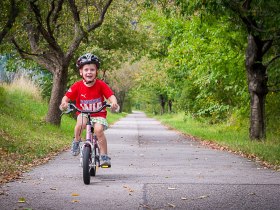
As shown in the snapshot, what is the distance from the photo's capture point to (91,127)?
8594 mm

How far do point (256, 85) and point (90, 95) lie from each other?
1067cm

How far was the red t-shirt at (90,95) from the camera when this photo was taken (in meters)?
8.71

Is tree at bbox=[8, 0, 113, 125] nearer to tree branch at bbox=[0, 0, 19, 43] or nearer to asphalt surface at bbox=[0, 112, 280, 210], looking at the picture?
tree branch at bbox=[0, 0, 19, 43]

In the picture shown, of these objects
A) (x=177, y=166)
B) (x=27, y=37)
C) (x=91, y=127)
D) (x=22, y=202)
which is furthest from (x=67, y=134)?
(x=22, y=202)

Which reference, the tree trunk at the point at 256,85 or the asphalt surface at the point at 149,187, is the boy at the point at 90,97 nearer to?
the asphalt surface at the point at 149,187

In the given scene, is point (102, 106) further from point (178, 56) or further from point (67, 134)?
point (178, 56)

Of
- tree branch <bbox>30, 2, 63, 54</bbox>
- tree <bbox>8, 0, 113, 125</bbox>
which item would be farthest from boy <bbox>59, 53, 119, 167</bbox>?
tree <bbox>8, 0, 113, 125</bbox>

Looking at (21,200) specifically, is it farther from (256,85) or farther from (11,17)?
(256,85)

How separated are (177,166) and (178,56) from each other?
1359 cm

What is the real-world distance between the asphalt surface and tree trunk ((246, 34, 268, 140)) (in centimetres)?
654

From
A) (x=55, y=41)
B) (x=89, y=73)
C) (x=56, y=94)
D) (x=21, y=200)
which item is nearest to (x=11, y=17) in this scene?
(x=89, y=73)

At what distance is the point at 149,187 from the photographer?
26.1 feet

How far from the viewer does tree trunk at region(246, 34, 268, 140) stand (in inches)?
719

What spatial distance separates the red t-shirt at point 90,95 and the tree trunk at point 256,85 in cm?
1033
